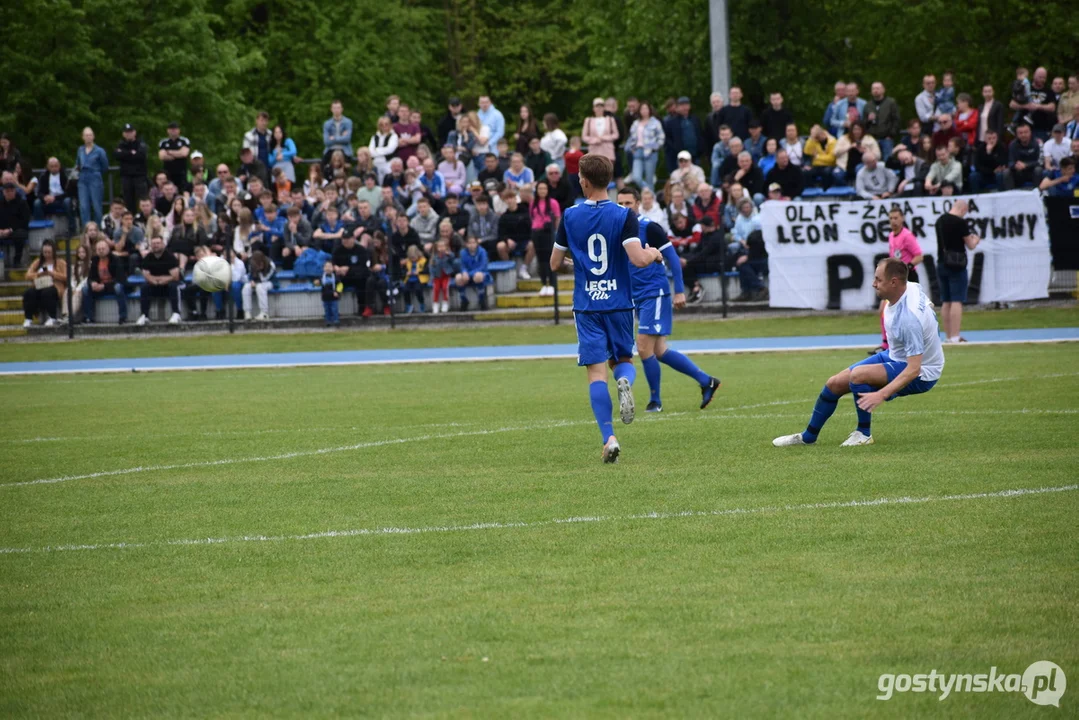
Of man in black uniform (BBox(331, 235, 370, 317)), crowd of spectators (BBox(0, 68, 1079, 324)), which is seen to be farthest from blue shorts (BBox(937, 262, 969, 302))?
man in black uniform (BBox(331, 235, 370, 317))

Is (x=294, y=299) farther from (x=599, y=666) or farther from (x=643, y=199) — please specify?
(x=599, y=666)

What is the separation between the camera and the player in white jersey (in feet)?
32.1

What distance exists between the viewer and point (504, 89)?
4694 centimetres

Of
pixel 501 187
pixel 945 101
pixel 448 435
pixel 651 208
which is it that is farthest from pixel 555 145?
pixel 448 435

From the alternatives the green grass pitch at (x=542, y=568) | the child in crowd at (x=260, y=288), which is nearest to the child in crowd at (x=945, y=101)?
the child in crowd at (x=260, y=288)

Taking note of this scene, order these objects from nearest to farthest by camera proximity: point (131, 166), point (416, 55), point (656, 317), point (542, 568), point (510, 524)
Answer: point (542, 568), point (510, 524), point (656, 317), point (131, 166), point (416, 55)

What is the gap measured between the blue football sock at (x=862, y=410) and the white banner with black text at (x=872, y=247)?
14280 mm

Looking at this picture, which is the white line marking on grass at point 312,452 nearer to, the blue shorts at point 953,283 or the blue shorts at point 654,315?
the blue shorts at point 654,315

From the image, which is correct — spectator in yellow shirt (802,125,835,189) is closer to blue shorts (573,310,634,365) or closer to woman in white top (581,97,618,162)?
woman in white top (581,97,618,162)

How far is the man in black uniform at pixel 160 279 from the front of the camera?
2698 cm

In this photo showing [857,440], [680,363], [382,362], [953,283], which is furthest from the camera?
[382,362]

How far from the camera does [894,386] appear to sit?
9609mm

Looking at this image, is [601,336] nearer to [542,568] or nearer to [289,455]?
[289,455]

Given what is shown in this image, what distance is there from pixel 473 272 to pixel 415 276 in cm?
111
